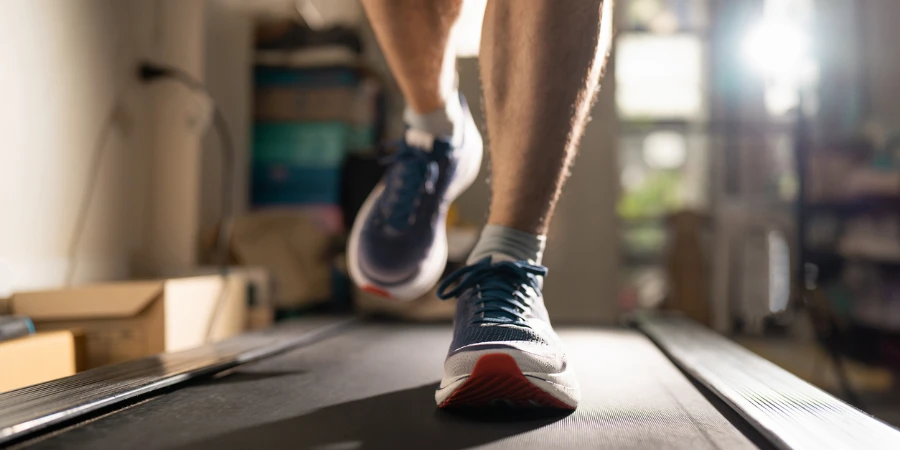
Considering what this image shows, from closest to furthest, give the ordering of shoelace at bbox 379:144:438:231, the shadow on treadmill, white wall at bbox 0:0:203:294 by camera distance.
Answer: the shadow on treadmill
shoelace at bbox 379:144:438:231
white wall at bbox 0:0:203:294

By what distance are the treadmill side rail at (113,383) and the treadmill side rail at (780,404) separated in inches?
29.9

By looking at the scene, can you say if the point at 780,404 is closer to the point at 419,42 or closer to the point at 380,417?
the point at 380,417

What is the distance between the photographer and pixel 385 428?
2.32 ft

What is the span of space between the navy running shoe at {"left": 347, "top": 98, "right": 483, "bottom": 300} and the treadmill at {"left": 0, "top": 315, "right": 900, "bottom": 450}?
16 centimetres

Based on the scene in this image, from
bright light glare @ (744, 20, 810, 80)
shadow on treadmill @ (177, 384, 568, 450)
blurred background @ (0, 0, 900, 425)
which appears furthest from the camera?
bright light glare @ (744, 20, 810, 80)

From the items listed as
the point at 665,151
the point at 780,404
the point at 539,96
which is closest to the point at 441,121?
the point at 539,96

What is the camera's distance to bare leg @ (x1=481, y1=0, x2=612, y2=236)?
2.73 ft

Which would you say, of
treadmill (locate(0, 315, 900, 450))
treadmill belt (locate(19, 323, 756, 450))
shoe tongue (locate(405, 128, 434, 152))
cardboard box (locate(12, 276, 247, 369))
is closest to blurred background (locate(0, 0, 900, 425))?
cardboard box (locate(12, 276, 247, 369))

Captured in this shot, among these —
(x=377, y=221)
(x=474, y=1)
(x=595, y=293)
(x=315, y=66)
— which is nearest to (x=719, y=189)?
(x=595, y=293)

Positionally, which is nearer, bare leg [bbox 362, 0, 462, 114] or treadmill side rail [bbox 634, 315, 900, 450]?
treadmill side rail [bbox 634, 315, 900, 450]

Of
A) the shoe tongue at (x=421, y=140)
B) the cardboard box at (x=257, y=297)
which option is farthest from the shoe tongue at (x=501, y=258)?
the cardboard box at (x=257, y=297)

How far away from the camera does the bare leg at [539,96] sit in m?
0.83

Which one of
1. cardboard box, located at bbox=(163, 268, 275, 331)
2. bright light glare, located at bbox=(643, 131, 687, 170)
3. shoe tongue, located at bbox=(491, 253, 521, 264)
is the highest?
bright light glare, located at bbox=(643, 131, 687, 170)

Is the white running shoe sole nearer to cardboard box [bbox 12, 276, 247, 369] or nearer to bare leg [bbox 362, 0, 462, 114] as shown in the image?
bare leg [bbox 362, 0, 462, 114]
